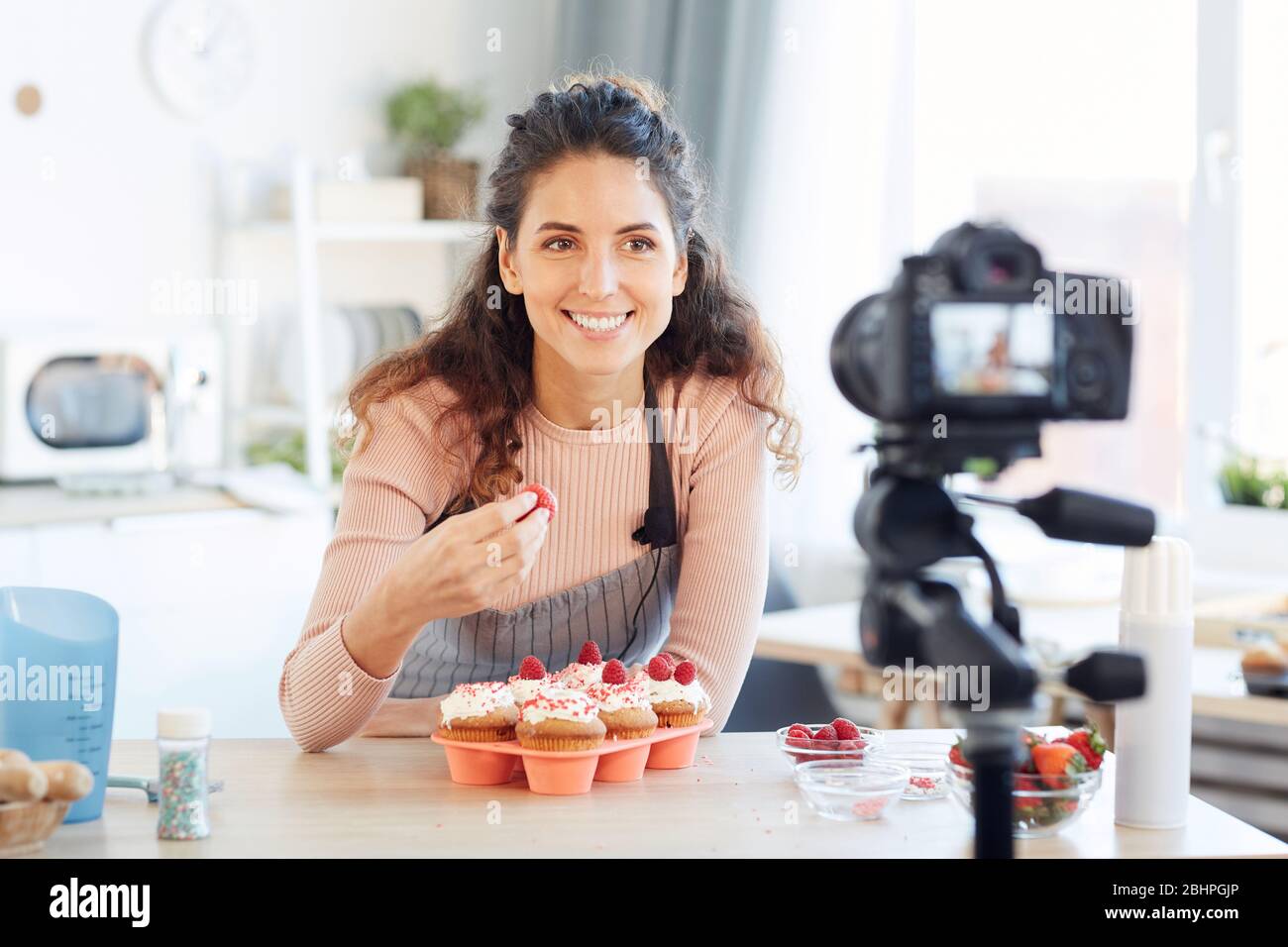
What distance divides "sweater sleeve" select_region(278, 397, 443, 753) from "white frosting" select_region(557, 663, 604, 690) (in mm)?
190

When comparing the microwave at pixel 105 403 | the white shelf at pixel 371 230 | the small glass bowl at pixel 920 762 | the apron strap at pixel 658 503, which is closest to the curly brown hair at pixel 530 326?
the apron strap at pixel 658 503

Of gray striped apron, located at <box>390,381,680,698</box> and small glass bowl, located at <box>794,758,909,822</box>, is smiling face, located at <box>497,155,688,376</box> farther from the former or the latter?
small glass bowl, located at <box>794,758,909,822</box>

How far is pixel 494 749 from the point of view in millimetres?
1371

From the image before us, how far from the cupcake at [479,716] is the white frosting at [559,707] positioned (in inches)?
0.6

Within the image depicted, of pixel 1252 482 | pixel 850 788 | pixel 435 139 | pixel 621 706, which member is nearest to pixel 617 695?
pixel 621 706

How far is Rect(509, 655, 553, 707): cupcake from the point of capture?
4.62ft

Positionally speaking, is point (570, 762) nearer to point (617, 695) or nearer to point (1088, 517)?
point (617, 695)

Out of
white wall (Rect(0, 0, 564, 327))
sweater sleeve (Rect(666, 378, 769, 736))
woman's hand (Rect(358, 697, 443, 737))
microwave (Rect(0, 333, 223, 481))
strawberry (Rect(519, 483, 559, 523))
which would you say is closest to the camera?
strawberry (Rect(519, 483, 559, 523))

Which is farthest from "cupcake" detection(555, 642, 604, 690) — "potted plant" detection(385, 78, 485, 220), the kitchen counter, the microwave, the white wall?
"potted plant" detection(385, 78, 485, 220)

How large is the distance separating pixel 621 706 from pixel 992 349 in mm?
560

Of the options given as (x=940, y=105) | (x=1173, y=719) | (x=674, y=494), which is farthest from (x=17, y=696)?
(x=940, y=105)

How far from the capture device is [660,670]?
1502mm

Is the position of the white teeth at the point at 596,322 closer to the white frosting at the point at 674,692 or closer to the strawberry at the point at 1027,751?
the white frosting at the point at 674,692

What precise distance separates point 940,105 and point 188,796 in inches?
101
